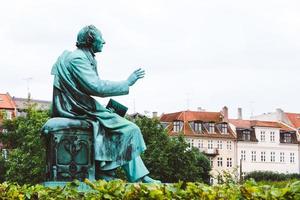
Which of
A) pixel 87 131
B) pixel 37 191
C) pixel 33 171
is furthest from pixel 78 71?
pixel 33 171

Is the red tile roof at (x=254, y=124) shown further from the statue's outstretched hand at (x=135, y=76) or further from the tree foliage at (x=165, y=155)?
the statue's outstretched hand at (x=135, y=76)

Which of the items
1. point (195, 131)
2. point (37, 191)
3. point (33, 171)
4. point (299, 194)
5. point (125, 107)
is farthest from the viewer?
point (195, 131)

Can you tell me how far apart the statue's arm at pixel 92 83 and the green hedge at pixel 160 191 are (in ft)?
9.99

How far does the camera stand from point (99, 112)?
421 inches

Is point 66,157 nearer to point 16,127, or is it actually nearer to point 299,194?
point 299,194

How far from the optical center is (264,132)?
292ft

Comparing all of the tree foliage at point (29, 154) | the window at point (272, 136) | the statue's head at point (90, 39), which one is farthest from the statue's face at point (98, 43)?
the window at point (272, 136)

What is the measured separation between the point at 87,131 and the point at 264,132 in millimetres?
79961

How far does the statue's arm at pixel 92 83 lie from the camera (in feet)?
34.9

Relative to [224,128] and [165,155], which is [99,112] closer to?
[165,155]

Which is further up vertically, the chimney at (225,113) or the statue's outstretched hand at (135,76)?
the chimney at (225,113)

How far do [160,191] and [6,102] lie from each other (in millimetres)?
74160

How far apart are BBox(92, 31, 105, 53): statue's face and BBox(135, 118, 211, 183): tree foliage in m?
37.9

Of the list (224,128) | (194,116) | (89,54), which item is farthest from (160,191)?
(224,128)
